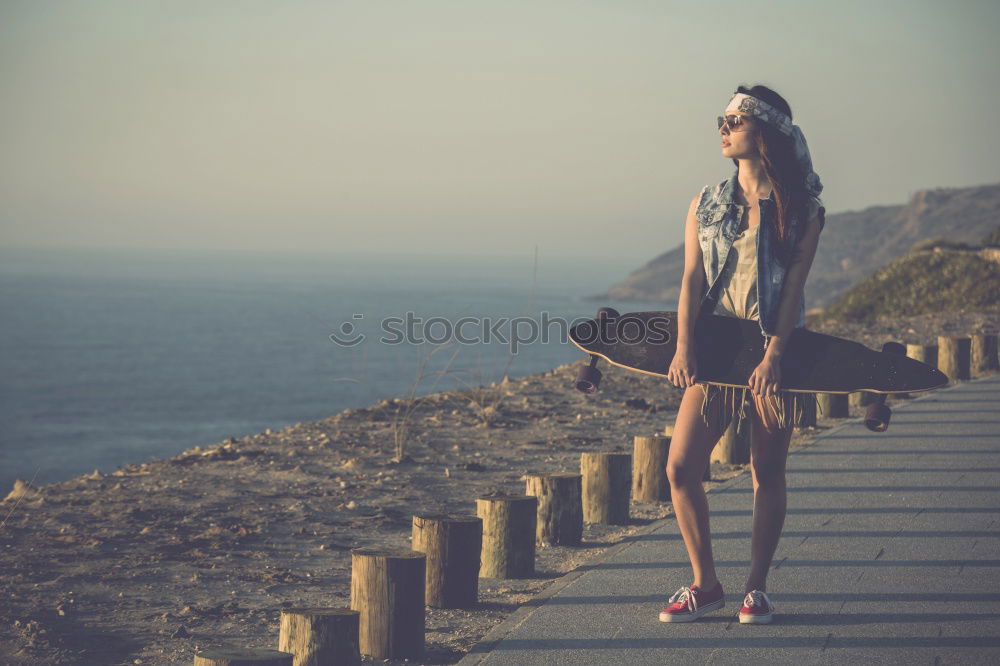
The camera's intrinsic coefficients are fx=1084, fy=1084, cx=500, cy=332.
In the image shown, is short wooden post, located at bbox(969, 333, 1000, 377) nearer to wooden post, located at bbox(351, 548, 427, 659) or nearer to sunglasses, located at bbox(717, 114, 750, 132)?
sunglasses, located at bbox(717, 114, 750, 132)

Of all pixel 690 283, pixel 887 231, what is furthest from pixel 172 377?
pixel 887 231

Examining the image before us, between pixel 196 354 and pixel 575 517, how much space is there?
120171 mm

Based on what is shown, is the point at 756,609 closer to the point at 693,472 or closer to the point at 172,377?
the point at 693,472

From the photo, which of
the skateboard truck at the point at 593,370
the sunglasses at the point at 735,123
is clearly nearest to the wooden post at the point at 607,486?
the skateboard truck at the point at 593,370

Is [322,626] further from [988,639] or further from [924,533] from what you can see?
[924,533]

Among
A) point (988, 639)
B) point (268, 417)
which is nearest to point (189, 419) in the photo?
point (268, 417)

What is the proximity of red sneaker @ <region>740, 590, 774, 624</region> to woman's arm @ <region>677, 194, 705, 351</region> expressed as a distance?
3.49ft

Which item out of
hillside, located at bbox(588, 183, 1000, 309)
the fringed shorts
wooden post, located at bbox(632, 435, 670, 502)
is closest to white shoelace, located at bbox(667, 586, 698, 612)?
the fringed shorts

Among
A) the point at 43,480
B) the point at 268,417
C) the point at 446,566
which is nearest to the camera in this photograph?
the point at 446,566

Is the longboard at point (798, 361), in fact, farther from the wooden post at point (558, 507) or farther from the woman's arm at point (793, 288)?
the wooden post at point (558, 507)

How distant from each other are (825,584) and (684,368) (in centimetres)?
144

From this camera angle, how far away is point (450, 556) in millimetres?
5027

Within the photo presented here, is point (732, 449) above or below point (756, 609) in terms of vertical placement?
above

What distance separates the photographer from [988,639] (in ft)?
13.9
